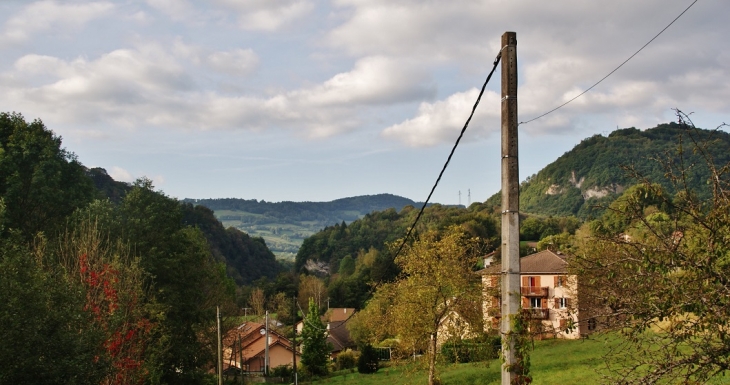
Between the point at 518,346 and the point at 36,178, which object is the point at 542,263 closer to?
the point at 36,178

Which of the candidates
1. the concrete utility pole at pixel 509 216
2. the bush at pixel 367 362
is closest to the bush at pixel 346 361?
the bush at pixel 367 362

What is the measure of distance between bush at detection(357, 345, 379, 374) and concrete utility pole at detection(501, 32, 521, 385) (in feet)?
138

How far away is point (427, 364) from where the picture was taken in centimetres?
2933

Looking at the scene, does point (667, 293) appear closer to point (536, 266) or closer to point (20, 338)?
point (20, 338)

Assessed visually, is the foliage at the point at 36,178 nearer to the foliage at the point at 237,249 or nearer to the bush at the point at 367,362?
the bush at the point at 367,362

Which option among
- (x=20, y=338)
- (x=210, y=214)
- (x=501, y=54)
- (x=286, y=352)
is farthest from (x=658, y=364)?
(x=210, y=214)

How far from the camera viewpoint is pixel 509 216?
23.3 ft

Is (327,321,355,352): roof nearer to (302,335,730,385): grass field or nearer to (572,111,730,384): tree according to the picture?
(302,335,730,385): grass field

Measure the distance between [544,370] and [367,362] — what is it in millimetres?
21066

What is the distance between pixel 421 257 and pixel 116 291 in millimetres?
13993

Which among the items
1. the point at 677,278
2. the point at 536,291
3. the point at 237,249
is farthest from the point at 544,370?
the point at 237,249

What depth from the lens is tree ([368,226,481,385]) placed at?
93.7 ft

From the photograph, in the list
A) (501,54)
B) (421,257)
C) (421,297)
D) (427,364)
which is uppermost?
(501,54)

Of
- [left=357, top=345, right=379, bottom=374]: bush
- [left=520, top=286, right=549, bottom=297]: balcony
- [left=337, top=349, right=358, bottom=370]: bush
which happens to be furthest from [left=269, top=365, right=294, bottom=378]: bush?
[left=520, top=286, right=549, bottom=297]: balcony
